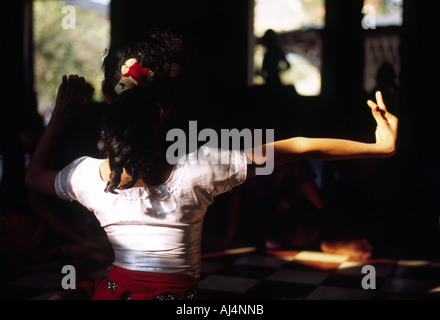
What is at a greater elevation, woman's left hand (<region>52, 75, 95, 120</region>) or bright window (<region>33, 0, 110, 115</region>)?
bright window (<region>33, 0, 110, 115</region>)

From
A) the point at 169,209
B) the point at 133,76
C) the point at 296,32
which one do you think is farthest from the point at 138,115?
Answer: the point at 296,32

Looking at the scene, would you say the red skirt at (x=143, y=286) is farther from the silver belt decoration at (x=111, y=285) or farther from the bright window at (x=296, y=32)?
the bright window at (x=296, y=32)

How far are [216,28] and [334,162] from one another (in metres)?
1.34

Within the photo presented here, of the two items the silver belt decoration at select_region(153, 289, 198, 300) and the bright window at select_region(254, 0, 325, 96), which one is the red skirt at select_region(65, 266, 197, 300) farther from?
the bright window at select_region(254, 0, 325, 96)

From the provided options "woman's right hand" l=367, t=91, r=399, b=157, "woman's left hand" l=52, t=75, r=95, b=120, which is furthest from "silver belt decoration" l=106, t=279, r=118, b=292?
"woman's right hand" l=367, t=91, r=399, b=157

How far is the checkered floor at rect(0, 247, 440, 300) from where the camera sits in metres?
2.36

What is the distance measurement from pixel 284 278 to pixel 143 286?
167 centimetres

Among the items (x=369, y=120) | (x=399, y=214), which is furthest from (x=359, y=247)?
(x=369, y=120)

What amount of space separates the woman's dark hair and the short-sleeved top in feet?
0.16

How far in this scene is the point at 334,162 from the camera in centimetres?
365

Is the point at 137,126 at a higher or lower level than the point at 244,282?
higher

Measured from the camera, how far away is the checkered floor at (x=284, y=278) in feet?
7.74

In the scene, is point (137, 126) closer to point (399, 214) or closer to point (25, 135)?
point (25, 135)

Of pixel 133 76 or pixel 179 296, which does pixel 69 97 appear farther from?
pixel 179 296
